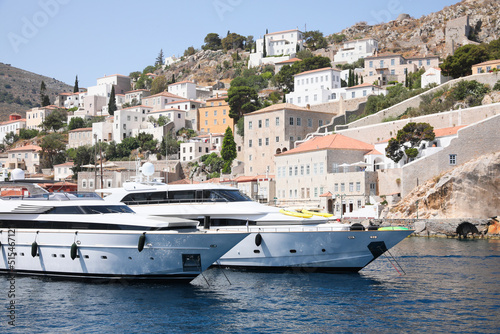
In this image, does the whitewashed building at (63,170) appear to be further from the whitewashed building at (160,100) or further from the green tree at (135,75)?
the green tree at (135,75)

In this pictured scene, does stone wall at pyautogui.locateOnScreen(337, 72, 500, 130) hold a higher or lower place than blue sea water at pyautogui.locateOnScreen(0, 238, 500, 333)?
higher

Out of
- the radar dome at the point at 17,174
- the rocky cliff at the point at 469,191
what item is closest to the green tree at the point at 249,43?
the rocky cliff at the point at 469,191

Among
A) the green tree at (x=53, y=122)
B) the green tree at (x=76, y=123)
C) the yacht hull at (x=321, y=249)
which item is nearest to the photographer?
the yacht hull at (x=321, y=249)

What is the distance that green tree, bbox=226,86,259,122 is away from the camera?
8761 centimetres

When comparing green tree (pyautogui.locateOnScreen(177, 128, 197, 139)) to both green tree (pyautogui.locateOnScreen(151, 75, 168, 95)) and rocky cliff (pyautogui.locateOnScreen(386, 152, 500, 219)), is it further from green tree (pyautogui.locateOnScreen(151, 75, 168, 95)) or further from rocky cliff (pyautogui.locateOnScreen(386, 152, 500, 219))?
rocky cliff (pyautogui.locateOnScreen(386, 152, 500, 219))

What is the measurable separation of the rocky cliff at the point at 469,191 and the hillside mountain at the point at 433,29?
62007 mm

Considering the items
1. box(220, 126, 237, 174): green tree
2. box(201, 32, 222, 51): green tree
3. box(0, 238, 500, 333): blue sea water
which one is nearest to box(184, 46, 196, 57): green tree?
box(201, 32, 222, 51): green tree

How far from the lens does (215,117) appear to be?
95938mm

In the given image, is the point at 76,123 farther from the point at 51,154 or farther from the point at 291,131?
the point at 291,131

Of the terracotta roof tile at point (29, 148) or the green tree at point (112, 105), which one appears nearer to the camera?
the terracotta roof tile at point (29, 148)

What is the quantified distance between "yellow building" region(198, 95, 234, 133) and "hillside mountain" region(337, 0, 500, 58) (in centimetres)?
4096

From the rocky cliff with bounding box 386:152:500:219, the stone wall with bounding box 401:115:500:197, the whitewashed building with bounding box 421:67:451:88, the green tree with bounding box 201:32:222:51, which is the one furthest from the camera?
the green tree with bounding box 201:32:222:51

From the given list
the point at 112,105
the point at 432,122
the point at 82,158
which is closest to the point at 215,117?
the point at 82,158

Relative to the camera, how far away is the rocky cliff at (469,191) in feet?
149
